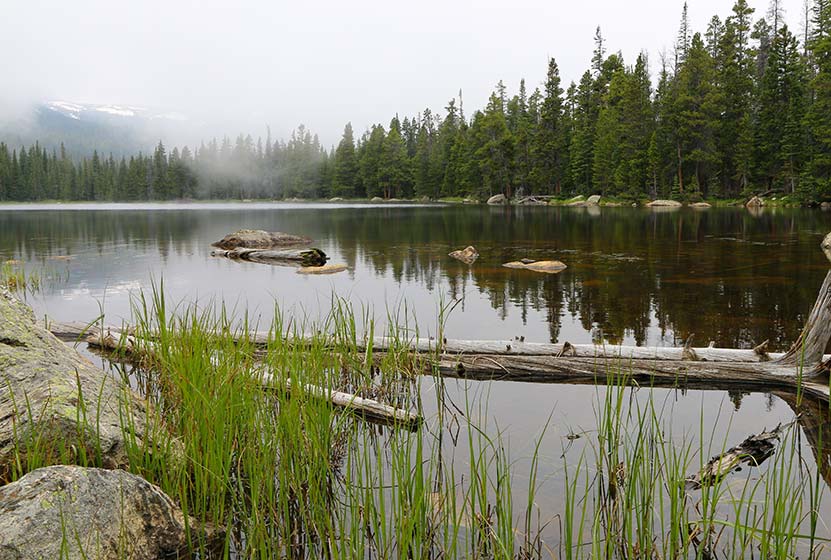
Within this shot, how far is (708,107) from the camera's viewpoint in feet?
167

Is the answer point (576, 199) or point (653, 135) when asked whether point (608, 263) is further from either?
point (576, 199)

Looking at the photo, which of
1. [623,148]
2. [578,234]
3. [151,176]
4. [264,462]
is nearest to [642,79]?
[623,148]

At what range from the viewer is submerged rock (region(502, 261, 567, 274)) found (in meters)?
17.5

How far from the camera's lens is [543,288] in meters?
14.6

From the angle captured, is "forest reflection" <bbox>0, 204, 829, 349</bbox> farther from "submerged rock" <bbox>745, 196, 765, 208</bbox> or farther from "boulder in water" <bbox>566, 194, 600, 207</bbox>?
"boulder in water" <bbox>566, 194, 600, 207</bbox>

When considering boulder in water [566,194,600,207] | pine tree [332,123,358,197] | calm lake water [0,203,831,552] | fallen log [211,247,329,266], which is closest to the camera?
calm lake water [0,203,831,552]

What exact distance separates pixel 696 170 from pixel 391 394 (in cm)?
5366

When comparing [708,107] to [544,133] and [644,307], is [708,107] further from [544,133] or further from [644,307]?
[644,307]

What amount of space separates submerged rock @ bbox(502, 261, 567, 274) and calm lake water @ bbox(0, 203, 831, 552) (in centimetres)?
51

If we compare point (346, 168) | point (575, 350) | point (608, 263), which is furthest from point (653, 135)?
A: point (346, 168)

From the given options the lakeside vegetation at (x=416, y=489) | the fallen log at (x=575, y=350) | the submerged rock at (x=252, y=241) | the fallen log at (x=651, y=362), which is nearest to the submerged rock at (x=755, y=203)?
the submerged rock at (x=252, y=241)

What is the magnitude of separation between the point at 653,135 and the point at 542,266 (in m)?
42.2

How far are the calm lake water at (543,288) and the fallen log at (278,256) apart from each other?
33.5 inches

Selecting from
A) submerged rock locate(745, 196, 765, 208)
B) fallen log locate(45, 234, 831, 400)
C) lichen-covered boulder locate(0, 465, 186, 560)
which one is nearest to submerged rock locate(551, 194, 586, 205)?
submerged rock locate(745, 196, 765, 208)
